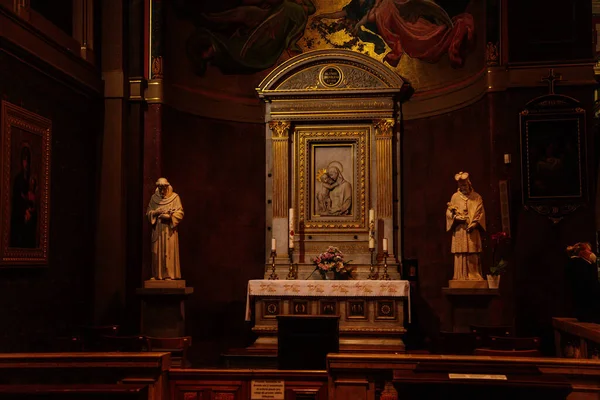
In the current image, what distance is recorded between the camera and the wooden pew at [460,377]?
4.21 metres

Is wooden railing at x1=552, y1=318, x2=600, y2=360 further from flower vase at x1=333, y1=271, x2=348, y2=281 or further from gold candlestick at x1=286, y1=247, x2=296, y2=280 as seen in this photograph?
gold candlestick at x1=286, y1=247, x2=296, y2=280

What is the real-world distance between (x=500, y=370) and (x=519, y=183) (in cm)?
685

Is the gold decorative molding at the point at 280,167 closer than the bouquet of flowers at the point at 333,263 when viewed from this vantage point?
No

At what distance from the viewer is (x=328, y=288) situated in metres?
11.3

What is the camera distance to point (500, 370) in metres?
4.57

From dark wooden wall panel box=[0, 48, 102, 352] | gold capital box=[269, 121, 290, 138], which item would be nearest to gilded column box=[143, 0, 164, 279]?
dark wooden wall panel box=[0, 48, 102, 352]

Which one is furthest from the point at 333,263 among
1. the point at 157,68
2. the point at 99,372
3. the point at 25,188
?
the point at 99,372

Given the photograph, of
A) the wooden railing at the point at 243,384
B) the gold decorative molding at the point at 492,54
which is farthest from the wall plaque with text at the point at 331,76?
the wooden railing at the point at 243,384

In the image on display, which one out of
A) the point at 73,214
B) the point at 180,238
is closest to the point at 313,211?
the point at 180,238

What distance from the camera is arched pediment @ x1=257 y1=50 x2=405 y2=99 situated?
41.3ft

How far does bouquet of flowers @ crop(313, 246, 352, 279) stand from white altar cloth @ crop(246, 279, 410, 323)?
17.3 inches

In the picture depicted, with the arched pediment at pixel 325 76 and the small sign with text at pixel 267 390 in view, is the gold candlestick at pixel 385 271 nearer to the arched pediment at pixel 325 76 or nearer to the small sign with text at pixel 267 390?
the arched pediment at pixel 325 76

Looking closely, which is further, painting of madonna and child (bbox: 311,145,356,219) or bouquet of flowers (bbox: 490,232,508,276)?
painting of madonna and child (bbox: 311,145,356,219)

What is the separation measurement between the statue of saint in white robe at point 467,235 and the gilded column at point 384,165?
1857mm
